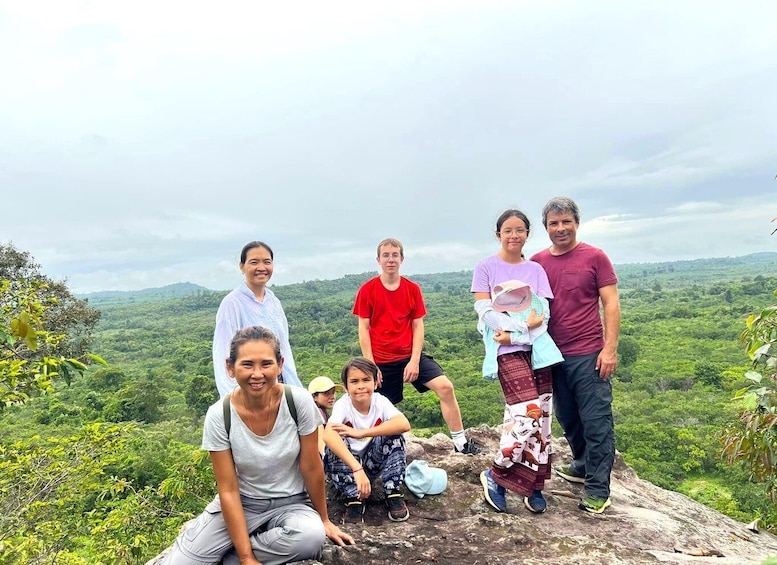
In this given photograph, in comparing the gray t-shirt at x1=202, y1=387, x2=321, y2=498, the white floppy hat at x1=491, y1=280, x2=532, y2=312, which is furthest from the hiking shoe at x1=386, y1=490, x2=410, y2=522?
the white floppy hat at x1=491, y1=280, x2=532, y2=312

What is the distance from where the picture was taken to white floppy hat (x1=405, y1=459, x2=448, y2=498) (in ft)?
11.7

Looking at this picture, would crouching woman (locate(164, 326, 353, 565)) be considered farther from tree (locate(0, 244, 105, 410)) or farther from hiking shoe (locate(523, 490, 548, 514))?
hiking shoe (locate(523, 490, 548, 514))

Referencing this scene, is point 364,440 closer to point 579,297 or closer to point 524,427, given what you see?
point 524,427

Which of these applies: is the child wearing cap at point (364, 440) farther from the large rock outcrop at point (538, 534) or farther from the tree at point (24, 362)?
the tree at point (24, 362)

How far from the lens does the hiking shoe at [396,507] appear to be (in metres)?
3.25

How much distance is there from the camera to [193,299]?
113 meters

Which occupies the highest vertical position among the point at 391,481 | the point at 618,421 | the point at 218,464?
the point at 218,464

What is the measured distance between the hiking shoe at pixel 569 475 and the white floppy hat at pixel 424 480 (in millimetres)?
1036

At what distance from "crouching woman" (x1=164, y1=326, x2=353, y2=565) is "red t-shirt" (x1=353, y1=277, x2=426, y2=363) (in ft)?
4.59

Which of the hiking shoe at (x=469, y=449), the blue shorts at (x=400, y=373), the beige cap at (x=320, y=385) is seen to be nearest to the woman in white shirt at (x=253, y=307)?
the beige cap at (x=320, y=385)

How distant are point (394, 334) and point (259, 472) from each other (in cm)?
166

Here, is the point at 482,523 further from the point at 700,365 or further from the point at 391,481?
the point at 700,365

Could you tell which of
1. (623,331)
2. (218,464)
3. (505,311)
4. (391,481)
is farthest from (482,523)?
(623,331)

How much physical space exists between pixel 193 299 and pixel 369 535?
119 meters
